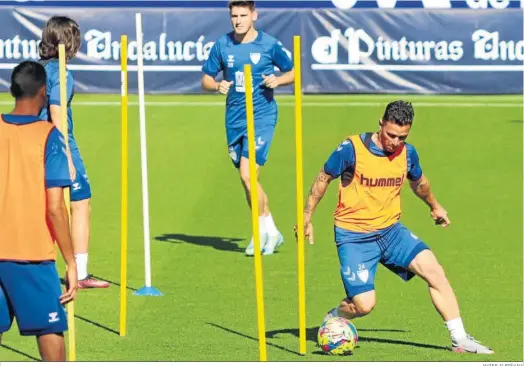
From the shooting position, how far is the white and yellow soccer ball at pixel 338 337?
1040cm

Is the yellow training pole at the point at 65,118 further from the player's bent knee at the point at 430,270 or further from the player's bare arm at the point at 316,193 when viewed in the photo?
the player's bent knee at the point at 430,270

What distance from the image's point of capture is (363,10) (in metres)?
29.3

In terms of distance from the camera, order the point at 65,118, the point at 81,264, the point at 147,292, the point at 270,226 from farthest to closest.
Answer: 1. the point at 270,226
2. the point at 81,264
3. the point at 147,292
4. the point at 65,118

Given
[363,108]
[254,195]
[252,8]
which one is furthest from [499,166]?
[254,195]

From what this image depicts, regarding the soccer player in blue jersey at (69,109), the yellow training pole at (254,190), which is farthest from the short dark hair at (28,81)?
the soccer player in blue jersey at (69,109)

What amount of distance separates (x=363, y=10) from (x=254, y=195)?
19.7 meters

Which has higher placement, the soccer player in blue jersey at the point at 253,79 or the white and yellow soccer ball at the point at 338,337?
the soccer player in blue jersey at the point at 253,79

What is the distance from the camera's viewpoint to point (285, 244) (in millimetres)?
15609

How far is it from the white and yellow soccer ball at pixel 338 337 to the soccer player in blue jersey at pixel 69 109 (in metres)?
2.27

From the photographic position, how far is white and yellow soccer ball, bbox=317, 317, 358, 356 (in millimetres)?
10398

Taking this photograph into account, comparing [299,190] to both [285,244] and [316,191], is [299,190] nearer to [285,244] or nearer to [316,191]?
[316,191]

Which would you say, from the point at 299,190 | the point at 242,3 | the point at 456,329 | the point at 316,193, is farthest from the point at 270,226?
the point at 299,190

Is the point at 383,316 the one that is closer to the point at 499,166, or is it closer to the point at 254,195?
the point at 254,195

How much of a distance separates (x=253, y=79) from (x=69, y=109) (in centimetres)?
310
